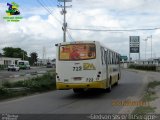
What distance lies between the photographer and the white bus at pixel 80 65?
74.4ft

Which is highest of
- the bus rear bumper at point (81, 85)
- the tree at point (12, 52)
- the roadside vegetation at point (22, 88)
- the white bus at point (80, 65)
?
the tree at point (12, 52)

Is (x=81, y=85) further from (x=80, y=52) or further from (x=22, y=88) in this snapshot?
(x=22, y=88)

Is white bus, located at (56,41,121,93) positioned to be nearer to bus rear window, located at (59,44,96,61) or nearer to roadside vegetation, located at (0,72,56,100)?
bus rear window, located at (59,44,96,61)

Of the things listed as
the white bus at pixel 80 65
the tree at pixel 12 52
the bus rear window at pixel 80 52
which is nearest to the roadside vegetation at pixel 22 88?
the white bus at pixel 80 65

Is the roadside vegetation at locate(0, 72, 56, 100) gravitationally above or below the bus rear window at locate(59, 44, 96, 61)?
below

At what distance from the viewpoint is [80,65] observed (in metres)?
22.9

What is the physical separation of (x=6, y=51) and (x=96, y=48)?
17534 centimetres

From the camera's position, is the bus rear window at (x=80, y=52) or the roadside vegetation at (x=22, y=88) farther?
the bus rear window at (x=80, y=52)

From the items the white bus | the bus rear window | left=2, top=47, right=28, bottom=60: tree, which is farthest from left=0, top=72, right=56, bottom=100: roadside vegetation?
left=2, top=47, right=28, bottom=60: tree

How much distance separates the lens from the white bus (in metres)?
22.7

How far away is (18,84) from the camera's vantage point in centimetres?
2784

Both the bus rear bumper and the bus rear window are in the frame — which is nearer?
the bus rear bumper

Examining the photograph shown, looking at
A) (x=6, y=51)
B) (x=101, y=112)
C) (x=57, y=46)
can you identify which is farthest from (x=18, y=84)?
(x=6, y=51)

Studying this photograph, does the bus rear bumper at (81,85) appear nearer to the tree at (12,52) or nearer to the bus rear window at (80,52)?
the bus rear window at (80,52)
